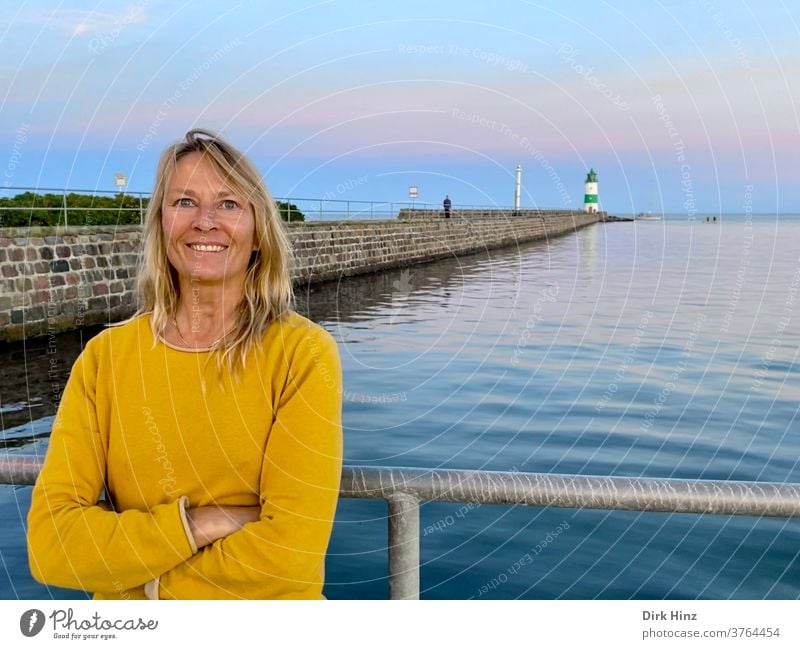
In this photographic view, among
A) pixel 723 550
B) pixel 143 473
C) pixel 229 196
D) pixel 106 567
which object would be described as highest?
pixel 229 196

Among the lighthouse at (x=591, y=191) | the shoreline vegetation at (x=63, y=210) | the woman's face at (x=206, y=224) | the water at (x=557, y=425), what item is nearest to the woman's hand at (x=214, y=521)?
the woman's face at (x=206, y=224)

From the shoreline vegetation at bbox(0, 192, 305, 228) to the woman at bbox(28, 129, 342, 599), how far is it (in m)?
13.8

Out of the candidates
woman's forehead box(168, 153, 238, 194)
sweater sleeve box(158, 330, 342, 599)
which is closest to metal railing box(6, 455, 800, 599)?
sweater sleeve box(158, 330, 342, 599)

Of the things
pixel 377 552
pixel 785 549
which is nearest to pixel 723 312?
pixel 785 549

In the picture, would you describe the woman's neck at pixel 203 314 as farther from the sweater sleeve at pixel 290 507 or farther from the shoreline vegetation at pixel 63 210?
the shoreline vegetation at pixel 63 210

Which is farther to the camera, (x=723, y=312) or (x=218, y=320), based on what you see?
(x=723, y=312)

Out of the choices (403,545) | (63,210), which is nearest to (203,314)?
(403,545)

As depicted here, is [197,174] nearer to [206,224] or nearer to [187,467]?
[206,224]

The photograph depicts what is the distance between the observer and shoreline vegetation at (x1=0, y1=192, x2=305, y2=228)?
665 inches

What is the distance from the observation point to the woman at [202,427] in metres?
1.96

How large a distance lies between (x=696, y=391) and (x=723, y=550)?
6493mm

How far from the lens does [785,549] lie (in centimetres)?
647

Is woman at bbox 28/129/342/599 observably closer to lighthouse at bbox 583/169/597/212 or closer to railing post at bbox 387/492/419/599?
railing post at bbox 387/492/419/599
